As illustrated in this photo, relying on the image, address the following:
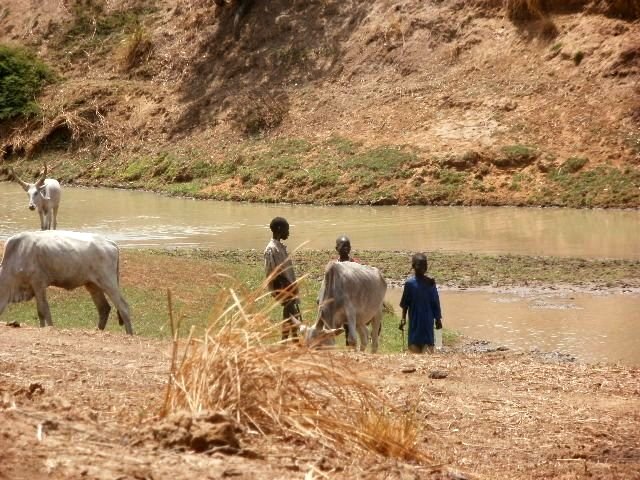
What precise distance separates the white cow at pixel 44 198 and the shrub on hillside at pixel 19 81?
820 inches

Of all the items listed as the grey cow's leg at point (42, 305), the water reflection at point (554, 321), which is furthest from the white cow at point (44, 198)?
the grey cow's leg at point (42, 305)

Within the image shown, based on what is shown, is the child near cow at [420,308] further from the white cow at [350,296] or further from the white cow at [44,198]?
the white cow at [44,198]

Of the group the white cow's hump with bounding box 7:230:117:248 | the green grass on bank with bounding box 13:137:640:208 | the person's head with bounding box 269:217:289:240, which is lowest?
the white cow's hump with bounding box 7:230:117:248

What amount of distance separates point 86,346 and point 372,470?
4635mm

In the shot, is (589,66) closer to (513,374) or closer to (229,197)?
Answer: (229,197)

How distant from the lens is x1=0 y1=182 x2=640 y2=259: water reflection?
79.2 feet

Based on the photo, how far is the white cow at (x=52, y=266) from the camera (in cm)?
1191

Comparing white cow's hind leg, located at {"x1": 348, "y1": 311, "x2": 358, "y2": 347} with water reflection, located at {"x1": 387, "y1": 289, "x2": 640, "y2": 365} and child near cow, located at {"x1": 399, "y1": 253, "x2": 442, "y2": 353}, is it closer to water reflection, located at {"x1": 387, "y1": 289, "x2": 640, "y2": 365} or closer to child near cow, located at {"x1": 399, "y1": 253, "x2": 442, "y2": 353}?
child near cow, located at {"x1": 399, "y1": 253, "x2": 442, "y2": 353}

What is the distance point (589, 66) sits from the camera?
33781 millimetres

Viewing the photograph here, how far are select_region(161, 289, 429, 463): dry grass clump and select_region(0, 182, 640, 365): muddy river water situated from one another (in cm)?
830

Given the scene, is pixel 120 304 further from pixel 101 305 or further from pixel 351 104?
pixel 351 104

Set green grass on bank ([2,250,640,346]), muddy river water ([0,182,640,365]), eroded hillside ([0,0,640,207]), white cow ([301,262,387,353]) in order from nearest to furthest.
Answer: white cow ([301,262,387,353]) < green grass on bank ([2,250,640,346]) < muddy river water ([0,182,640,365]) < eroded hillside ([0,0,640,207])

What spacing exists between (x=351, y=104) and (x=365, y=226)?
10092mm

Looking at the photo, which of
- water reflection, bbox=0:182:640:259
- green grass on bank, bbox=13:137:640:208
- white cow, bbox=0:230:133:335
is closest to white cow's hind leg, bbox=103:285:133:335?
white cow, bbox=0:230:133:335
